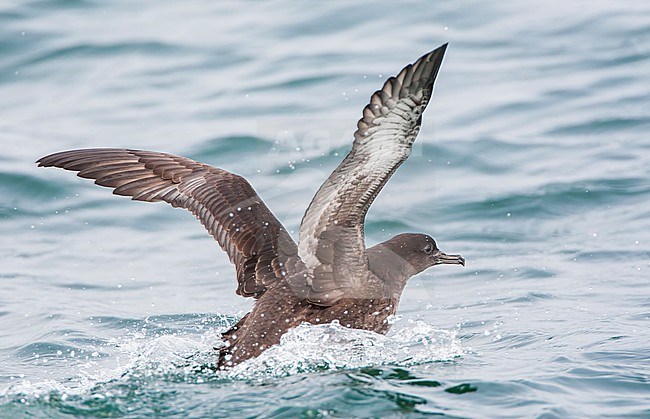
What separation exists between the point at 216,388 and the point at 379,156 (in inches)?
65.2

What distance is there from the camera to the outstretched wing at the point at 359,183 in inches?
224

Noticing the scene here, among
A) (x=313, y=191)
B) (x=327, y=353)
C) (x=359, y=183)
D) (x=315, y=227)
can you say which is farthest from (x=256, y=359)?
(x=313, y=191)

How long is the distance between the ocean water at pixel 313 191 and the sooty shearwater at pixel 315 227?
0.24 m

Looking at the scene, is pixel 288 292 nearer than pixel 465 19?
Yes

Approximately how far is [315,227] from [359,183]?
504mm

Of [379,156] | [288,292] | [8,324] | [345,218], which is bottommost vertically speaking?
[8,324]

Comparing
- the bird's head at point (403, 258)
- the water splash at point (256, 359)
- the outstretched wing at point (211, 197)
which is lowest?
the water splash at point (256, 359)

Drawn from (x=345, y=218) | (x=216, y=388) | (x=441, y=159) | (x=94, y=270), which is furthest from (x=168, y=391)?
(x=441, y=159)

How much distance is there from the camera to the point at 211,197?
24.9 feet

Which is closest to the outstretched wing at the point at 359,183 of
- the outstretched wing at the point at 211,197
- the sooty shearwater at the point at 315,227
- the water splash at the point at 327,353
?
the sooty shearwater at the point at 315,227

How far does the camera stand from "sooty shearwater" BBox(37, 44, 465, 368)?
19.1ft

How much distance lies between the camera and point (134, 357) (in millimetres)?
7020

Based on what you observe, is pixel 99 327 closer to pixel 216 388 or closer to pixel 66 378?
pixel 66 378

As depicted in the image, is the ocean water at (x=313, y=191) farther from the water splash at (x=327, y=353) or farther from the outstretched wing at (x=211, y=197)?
the outstretched wing at (x=211, y=197)
